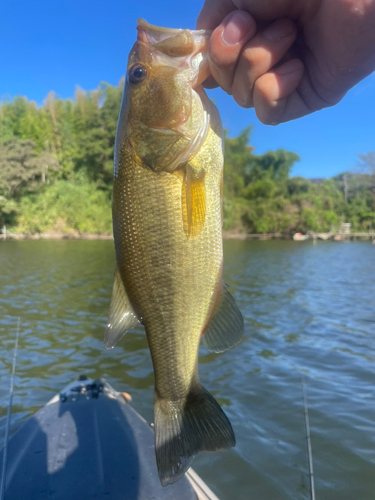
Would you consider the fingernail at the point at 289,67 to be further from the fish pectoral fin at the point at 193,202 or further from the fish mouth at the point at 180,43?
the fish pectoral fin at the point at 193,202

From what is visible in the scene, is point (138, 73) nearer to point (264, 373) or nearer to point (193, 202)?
point (193, 202)

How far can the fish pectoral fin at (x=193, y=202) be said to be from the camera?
1.68m

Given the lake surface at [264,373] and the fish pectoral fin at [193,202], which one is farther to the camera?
the lake surface at [264,373]

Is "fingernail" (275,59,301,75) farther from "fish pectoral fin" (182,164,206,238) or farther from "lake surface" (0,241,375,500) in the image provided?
"lake surface" (0,241,375,500)

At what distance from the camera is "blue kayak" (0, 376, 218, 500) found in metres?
2.99

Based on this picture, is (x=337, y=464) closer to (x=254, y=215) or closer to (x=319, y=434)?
(x=319, y=434)

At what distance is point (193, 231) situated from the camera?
5.59 ft

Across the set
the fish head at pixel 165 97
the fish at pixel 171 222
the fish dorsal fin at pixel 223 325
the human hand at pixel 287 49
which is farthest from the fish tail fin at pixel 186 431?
the human hand at pixel 287 49

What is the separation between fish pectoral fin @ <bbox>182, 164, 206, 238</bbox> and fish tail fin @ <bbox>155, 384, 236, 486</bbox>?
2.70 feet

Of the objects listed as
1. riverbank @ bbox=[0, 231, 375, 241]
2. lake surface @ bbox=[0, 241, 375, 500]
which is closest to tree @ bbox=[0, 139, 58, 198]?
riverbank @ bbox=[0, 231, 375, 241]

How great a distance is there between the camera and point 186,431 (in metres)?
1.84

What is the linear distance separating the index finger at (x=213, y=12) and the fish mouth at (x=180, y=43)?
162mm

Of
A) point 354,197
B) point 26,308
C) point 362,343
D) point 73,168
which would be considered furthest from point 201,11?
point 354,197

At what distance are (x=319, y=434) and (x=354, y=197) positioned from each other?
6984 cm
